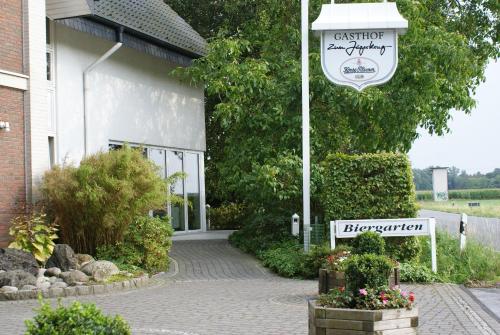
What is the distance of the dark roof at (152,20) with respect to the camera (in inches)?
658

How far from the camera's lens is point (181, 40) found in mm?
19906

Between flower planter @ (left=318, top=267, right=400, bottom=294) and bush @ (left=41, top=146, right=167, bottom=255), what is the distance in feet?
14.5

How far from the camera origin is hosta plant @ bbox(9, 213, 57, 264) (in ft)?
Answer: 41.3

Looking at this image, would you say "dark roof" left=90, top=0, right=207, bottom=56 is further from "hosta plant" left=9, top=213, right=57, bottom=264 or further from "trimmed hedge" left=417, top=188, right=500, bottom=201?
"trimmed hedge" left=417, top=188, right=500, bottom=201

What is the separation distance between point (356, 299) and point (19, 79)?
979 cm

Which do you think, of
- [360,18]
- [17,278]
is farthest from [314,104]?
[17,278]

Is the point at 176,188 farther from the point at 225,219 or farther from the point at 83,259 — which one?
the point at 83,259

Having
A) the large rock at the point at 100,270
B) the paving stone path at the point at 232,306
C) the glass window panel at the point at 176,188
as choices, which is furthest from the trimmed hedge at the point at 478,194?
the large rock at the point at 100,270

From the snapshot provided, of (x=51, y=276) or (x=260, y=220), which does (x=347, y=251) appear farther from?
(x=260, y=220)

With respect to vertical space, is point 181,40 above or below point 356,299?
above

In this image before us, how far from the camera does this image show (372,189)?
45.9 ft

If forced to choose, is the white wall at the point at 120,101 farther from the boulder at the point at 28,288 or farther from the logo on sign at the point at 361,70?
the logo on sign at the point at 361,70

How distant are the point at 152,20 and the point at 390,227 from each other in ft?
30.8

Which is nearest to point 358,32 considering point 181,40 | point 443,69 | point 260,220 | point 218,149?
point 443,69
